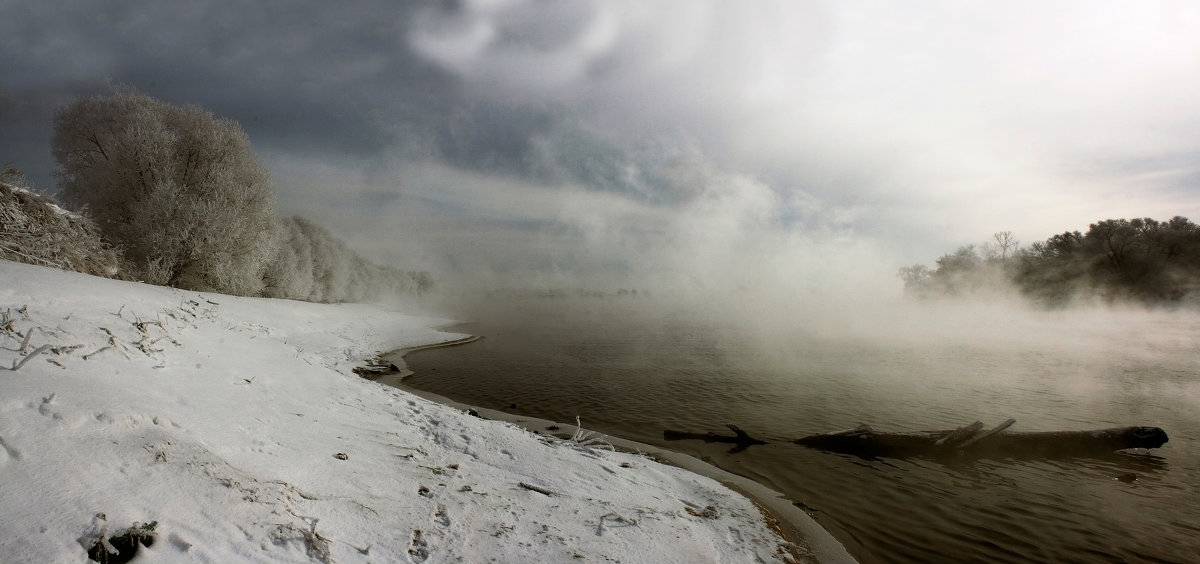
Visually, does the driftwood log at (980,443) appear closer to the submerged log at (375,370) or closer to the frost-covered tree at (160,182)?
the submerged log at (375,370)

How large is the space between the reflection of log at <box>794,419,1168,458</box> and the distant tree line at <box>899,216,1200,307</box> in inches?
2341

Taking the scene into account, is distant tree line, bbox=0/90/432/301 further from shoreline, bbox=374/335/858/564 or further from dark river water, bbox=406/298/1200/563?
shoreline, bbox=374/335/858/564

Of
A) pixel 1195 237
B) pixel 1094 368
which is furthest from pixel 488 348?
pixel 1195 237

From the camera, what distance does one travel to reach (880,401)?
1683 centimetres

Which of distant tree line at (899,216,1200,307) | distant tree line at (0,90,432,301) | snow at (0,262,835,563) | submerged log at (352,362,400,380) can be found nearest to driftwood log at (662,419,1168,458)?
snow at (0,262,835,563)

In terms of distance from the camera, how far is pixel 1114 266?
55.6 metres

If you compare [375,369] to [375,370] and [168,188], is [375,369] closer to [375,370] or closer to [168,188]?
[375,370]

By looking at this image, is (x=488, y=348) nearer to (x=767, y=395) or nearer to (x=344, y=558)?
(x=767, y=395)

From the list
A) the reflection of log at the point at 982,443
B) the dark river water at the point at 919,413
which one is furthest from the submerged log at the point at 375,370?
the reflection of log at the point at 982,443

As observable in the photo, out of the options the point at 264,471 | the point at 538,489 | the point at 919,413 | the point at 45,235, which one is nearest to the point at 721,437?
the point at 538,489

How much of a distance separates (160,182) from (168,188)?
0.55m

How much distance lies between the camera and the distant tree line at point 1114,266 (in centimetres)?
4800

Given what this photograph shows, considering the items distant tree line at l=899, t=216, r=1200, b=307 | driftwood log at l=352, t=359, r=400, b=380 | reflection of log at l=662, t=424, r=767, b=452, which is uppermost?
distant tree line at l=899, t=216, r=1200, b=307

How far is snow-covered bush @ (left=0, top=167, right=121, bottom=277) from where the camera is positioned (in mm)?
13086
